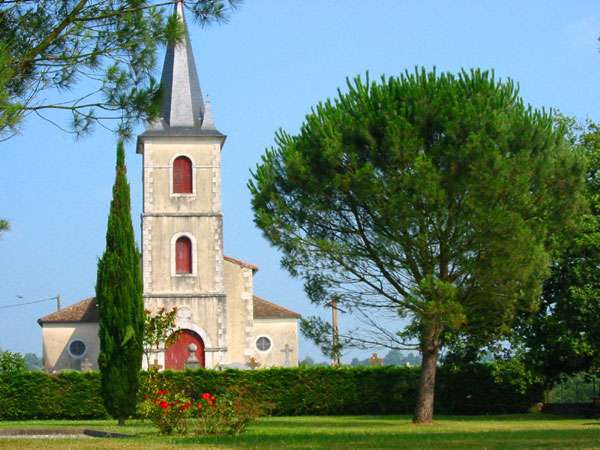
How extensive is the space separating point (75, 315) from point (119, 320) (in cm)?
2175

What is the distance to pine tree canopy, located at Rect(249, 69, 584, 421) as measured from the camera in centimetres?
2520

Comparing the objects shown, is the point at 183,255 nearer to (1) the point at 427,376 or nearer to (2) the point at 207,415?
(1) the point at 427,376

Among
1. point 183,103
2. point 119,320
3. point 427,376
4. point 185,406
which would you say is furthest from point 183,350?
point 185,406

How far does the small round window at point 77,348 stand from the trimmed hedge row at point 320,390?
12.9m

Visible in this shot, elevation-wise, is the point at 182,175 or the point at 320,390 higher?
the point at 182,175

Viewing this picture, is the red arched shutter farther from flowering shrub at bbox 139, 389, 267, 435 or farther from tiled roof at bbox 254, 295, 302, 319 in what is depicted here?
flowering shrub at bbox 139, 389, 267, 435

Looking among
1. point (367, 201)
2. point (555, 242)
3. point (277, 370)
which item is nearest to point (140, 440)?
point (367, 201)

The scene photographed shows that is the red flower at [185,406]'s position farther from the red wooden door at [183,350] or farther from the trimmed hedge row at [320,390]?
the red wooden door at [183,350]

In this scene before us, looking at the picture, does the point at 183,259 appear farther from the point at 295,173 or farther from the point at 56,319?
the point at 295,173

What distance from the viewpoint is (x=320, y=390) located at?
34.5m

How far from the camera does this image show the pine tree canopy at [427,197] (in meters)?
25.2

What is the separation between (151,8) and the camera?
13977mm

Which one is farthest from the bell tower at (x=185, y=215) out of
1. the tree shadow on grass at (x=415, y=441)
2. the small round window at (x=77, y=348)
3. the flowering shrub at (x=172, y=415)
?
the tree shadow on grass at (x=415, y=441)

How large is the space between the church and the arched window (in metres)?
0.05
